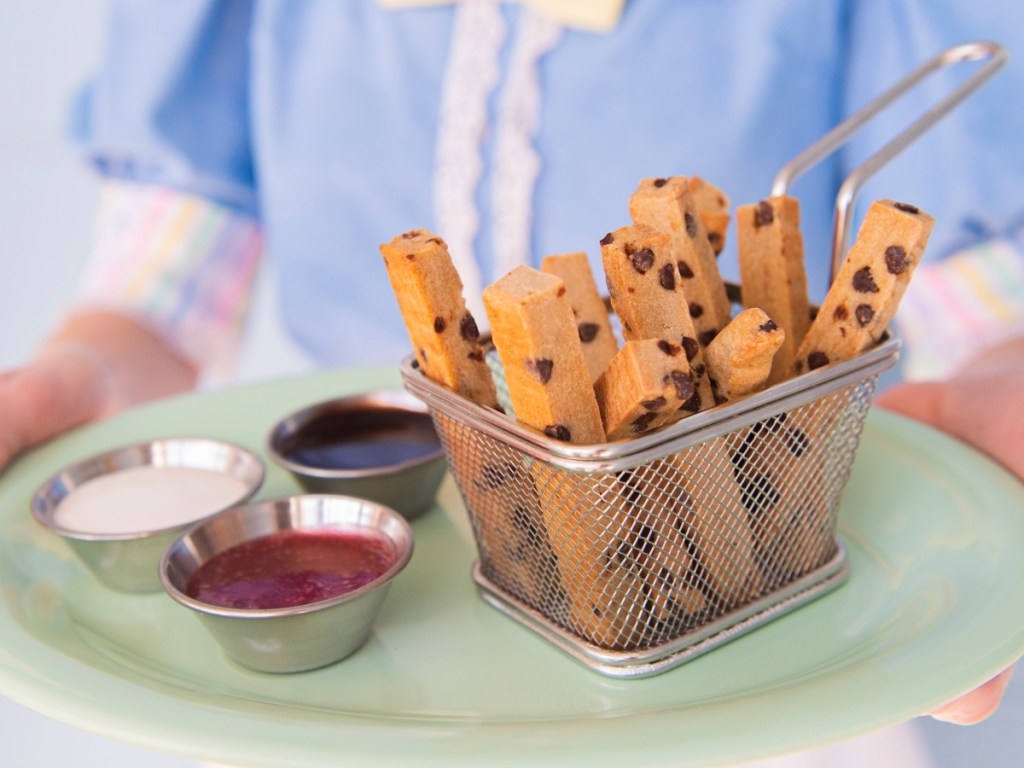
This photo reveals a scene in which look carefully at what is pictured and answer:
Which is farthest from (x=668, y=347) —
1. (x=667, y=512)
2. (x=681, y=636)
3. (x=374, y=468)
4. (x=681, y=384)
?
(x=374, y=468)

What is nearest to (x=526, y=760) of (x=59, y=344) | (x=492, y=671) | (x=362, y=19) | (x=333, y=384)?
(x=492, y=671)

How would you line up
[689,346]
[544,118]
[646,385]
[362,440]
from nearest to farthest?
[646,385], [689,346], [362,440], [544,118]

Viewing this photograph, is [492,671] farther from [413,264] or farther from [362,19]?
[362,19]

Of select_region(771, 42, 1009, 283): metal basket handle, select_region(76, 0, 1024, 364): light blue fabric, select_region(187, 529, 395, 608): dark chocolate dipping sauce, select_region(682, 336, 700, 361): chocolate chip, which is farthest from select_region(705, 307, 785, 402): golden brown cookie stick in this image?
select_region(76, 0, 1024, 364): light blue fabric

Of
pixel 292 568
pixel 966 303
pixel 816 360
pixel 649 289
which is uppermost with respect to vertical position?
pixel 649 289

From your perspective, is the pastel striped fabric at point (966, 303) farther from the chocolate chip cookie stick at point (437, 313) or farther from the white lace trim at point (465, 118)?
the chocolate chip cookie stick at point (437, 313)

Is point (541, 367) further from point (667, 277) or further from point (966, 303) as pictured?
Result: point (966, 303)

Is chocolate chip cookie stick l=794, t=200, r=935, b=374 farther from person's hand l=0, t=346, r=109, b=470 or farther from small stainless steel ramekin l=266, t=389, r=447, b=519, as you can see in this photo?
person's hand l=0, t=346, r=109, b=470

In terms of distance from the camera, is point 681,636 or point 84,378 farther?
point 84,378

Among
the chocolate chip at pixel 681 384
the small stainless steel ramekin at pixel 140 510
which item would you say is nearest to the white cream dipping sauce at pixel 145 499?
the small stainless steel ramekin at pixel 140 510
